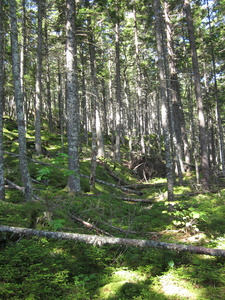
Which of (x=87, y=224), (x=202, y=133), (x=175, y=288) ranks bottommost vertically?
(x=175, y=288)

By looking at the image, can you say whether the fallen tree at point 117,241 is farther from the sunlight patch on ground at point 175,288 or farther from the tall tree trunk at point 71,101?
the tall tree trunk at point 71,101

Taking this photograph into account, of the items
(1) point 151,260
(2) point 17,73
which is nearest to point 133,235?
(1) point 151,260

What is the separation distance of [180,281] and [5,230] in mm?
3703

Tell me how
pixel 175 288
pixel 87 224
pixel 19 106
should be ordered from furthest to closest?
pixel 19 106 < pixel 87 224 < pixel 175 288

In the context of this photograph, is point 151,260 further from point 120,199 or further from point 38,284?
point 120,199

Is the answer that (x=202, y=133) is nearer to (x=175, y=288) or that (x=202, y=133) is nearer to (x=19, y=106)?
(x=19, y=106)

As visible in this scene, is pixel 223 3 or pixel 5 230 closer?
pixel 5 230

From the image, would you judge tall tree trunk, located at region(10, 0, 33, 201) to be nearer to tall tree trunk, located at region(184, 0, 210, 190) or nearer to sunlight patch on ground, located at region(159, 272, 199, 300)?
sunlight patch on ground, located at region(159, 272, 199, 300)

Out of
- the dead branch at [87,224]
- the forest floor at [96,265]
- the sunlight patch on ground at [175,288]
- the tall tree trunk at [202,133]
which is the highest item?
the tall tree trunk at [202,133]

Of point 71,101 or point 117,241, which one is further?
point 71,101

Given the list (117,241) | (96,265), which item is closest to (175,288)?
Result: (117,241)

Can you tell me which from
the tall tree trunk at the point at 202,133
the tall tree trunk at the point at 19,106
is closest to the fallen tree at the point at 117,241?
the tall tree trunk at the point at 19,106

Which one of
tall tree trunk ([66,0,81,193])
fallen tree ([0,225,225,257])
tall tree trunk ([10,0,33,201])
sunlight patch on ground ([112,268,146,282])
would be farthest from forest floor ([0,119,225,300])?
tall tree trunk ([66,0,81,193])

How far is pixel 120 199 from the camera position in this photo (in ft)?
38.3
